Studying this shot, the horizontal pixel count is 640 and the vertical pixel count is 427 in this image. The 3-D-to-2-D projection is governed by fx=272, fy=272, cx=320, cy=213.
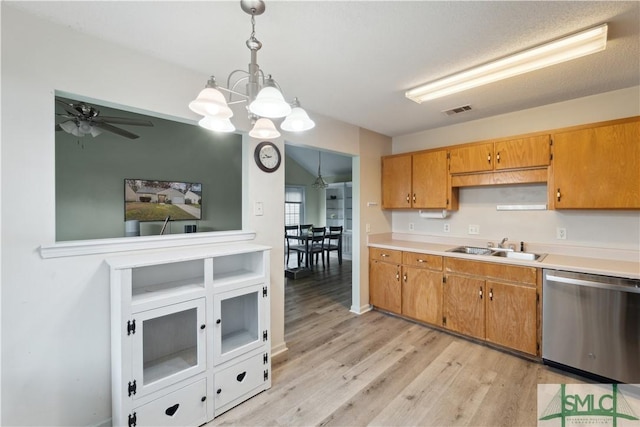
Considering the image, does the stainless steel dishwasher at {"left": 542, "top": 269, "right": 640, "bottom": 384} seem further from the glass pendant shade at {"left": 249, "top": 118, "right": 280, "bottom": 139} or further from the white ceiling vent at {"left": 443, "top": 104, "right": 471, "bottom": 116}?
the glass pendant shade at {"left": 249, "top": 118, "right": 280, "bottom": 139}

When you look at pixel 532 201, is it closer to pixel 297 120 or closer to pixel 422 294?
pixel 422 294

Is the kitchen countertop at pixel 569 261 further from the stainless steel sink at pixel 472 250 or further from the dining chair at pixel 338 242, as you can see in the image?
the dining chair at pixel 338 242

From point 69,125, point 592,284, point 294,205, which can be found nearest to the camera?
point 592,284

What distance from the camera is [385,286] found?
3.51 metres

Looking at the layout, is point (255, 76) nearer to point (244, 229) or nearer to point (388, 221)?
point (244, 229)

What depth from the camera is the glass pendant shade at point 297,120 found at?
4.50 ft

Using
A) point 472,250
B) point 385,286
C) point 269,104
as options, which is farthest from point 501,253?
point 269,104

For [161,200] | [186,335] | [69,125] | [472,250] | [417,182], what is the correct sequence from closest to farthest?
[186,335], [69,125], [472,250], [417,182], [161,200]

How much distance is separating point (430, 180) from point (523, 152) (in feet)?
3.17

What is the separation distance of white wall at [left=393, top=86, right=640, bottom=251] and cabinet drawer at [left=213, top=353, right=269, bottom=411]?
8.92 feet

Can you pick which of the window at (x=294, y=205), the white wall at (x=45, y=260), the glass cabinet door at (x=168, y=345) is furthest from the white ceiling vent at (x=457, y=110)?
the window at (x=294, y=205)

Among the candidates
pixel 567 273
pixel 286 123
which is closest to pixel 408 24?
pixel 286 123

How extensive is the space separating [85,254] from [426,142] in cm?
374

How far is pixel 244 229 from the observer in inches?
96.2
